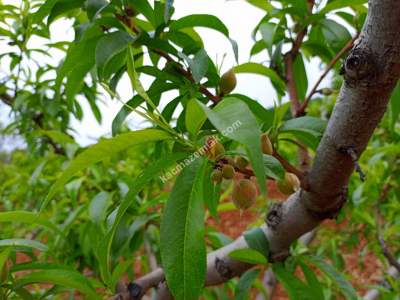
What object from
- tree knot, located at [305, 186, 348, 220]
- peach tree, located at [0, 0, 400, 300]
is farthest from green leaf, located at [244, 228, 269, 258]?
tree knot, located at [305, 186, 348, 220]

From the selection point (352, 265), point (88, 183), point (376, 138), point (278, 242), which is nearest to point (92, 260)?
point (88, 183)

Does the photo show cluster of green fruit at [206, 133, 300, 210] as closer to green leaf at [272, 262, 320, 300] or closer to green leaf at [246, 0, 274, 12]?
green leaf at [272, 262, 320, 300]

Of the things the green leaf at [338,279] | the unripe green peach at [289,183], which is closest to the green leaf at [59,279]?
the unripe green peach at [289,183]

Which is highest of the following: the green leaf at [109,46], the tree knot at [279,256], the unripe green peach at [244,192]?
the green leaf at [109,46]

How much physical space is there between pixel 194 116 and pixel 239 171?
0.12 metres

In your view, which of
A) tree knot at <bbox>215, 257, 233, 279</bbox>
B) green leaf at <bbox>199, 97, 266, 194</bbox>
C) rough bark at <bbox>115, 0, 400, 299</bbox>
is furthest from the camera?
tree knot at <bbox>215, 257, 233, 279</bbox>

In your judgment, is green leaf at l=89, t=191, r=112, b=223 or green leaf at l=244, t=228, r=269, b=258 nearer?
green leaf at l=244, t=228, r=269, b=258

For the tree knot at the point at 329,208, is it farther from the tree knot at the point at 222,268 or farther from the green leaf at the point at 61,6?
the green leaf at the point at 61,6

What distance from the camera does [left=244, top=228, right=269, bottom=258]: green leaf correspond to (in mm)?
702

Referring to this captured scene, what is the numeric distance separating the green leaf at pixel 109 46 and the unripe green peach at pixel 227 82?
12 centimetres

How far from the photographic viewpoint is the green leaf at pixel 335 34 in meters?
0.70

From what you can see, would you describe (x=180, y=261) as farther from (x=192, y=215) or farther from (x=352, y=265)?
(x=352, y=265)

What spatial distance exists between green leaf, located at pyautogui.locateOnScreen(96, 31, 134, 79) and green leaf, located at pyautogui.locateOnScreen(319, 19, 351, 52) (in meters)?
0.35

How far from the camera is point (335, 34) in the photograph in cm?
71
